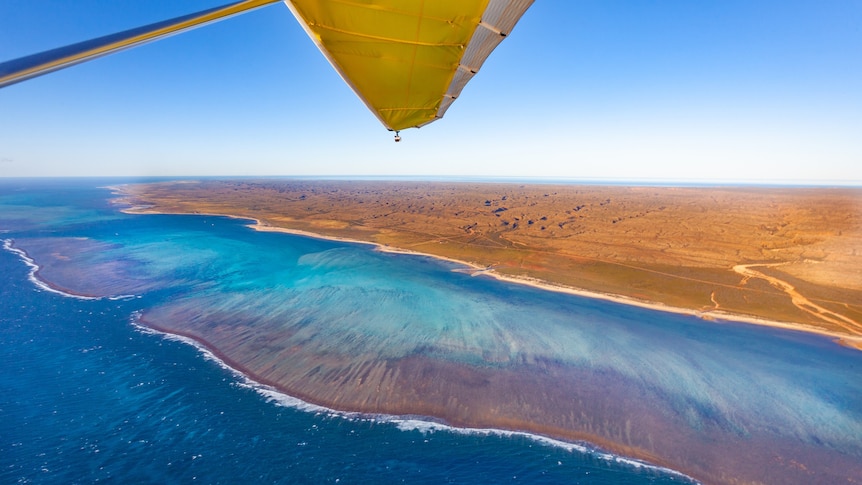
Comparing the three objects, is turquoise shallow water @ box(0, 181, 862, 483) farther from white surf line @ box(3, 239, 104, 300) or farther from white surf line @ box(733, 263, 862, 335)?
white surf line @ box(733, 263, 862, 335)

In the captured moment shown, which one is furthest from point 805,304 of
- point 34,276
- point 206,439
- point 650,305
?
point 34,276

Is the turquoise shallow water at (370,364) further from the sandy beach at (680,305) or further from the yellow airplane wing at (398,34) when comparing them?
the yellow airplane wing at (398,34)

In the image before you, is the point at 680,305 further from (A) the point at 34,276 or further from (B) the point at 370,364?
(A) the point at 34,276

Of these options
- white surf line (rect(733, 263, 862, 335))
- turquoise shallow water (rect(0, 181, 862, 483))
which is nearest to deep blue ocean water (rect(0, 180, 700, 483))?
turquoise shallow water (rect(0, 181, 862, 483))

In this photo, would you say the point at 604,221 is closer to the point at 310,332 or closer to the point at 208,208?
the point at 310,332

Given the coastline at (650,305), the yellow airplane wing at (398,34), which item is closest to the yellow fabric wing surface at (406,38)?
the yellow airplane wing at (398,34)

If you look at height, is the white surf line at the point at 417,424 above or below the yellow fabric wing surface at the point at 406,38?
below
